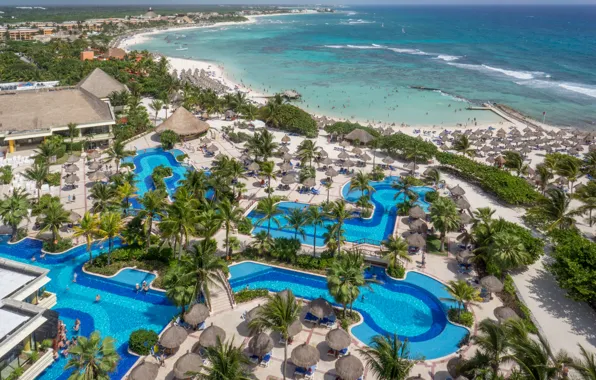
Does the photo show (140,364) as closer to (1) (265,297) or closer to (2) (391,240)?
(1) (265,297)

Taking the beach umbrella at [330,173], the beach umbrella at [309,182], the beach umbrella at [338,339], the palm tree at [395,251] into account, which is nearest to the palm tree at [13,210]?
the beach umbrella at [309,182]

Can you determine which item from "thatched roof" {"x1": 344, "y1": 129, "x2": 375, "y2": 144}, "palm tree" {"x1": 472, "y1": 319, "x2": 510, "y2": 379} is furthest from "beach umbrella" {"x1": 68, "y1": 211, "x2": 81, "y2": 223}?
"thatched roof" {"x1": 344, "y1": 129, "x2": 375, "y2": 144}

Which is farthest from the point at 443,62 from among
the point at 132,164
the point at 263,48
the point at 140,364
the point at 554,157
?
the point at 140,364

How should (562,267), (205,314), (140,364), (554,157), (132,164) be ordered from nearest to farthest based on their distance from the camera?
(140,364)
(205,314)
(562,267)
(132,164)
(554,157)

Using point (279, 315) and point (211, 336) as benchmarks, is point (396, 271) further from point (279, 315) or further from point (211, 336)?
point (211, 336)

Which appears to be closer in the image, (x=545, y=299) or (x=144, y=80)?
(x=545, y=299)
